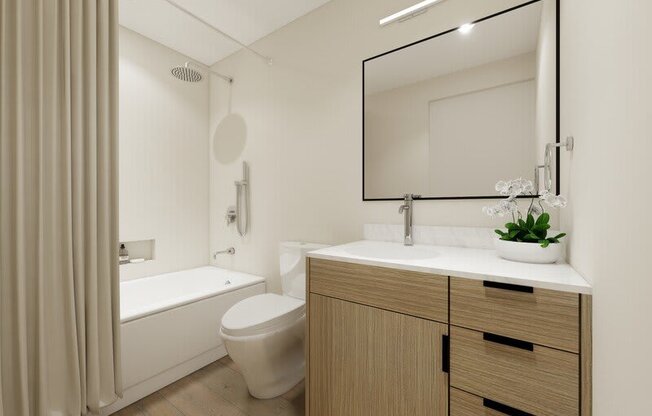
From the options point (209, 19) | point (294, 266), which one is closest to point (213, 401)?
point (294, 266)

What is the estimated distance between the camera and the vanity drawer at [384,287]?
3.28 ft

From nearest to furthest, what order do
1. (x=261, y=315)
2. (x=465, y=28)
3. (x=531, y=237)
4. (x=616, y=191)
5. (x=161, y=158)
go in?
(x=616, y=191) → (x=531, y=237) → (x=465, y=28) → (x=261, y=315) → (x=161, y=158)

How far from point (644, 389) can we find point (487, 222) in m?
1.10

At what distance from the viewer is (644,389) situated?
0.41m

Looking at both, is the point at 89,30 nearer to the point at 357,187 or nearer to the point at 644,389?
the point at 357,187

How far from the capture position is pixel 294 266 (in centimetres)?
200

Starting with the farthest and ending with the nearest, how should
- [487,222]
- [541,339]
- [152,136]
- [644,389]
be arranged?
[152,136] → [487,222] → [541,339] → [644,389]

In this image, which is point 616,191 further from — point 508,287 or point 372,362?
point 372,362

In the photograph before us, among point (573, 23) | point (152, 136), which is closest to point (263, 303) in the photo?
point (152, 136)

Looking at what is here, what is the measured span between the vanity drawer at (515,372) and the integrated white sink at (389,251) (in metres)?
0.50

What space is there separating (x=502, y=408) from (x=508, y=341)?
21 cm

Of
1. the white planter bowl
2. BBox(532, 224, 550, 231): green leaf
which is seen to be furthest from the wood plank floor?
BBox(532, 224, 550, 231): green leaf

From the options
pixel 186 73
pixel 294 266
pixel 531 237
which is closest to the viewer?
pixel 531 237

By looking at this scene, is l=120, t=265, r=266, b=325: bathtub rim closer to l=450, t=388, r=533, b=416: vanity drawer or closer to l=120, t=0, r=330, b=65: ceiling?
l=450, t=388, r=533, b=416: vanity drawer
